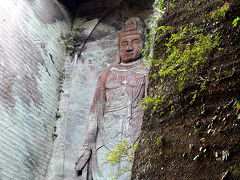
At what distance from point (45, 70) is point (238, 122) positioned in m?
4.86

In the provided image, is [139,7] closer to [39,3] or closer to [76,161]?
[39,3]

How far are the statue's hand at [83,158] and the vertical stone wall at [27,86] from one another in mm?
557

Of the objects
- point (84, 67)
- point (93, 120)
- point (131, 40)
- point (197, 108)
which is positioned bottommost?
point (93, 120)

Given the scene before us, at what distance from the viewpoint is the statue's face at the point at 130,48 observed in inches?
258

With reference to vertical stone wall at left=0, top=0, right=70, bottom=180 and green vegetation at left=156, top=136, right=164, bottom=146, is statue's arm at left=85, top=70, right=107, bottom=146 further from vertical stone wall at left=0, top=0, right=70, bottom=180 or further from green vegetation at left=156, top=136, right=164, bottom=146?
green vegetation at left=156, top=136, right=164, bottom=146

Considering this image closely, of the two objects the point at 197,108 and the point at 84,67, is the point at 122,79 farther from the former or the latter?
the point at 197,108

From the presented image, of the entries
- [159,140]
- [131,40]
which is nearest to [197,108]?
[159,140]

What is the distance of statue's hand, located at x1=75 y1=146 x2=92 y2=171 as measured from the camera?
→ 5.73 meters

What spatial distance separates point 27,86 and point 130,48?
180 cm

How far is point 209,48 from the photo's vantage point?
248 centimetres

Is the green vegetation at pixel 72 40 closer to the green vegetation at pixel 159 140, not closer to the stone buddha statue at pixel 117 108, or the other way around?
the stone buddha statue at pixel 117 108

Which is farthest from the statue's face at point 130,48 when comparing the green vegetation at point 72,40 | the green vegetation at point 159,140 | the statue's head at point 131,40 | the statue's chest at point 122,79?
the green vegetation at point 159,140

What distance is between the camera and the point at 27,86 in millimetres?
5973

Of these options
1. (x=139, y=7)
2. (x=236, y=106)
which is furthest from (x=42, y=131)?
(x=236, y=106)
